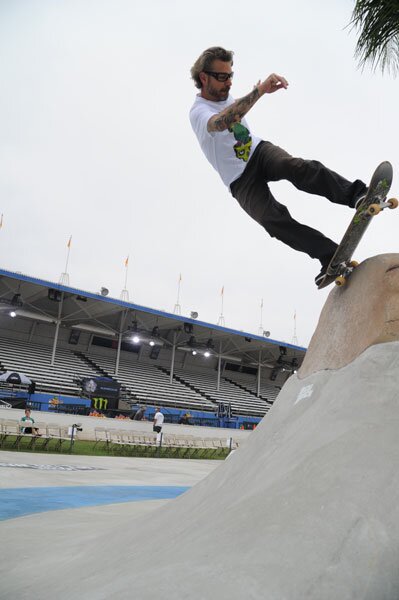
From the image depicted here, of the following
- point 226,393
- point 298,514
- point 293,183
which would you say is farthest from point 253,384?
point 298,514

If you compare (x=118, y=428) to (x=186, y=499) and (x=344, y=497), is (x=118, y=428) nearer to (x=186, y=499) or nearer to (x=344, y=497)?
(x=186, y=499)

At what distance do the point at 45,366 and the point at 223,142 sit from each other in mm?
22426

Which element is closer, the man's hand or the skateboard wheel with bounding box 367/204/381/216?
the skateboard wheel with bounding box 367/204/381/216

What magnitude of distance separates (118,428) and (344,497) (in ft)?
57.7

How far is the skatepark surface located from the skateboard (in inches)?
4.1

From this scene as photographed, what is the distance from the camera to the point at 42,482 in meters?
6.73

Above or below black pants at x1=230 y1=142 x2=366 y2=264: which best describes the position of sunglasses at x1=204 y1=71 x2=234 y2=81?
above

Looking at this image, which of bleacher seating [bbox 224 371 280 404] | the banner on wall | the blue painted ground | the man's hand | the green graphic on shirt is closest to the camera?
the man's hand

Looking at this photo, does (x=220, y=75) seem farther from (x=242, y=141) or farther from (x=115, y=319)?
(x=115, y=319)

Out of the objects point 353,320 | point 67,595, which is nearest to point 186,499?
point 67,595

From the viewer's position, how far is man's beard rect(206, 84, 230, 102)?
312 centimetres

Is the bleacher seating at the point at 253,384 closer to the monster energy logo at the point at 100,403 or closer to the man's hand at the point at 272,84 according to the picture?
the monster energy logo at the point at 100,403

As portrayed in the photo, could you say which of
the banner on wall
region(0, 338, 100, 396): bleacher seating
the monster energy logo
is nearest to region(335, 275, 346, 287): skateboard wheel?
the monster energy logo

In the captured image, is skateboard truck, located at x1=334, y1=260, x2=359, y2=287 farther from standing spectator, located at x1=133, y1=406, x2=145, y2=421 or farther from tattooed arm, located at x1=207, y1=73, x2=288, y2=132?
standing spectator, located at x1=133, y1=406, x2=145, y2=421
